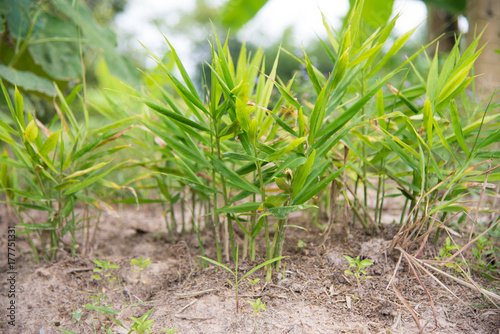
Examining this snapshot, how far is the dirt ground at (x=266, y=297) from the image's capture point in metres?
0.85

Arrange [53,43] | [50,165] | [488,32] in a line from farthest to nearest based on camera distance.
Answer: [488,32] < [53,43] < [50,165]

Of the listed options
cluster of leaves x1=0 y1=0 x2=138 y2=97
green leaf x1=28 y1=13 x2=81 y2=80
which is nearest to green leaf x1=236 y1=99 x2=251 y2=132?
cluster of leaves x1=0 y1=0 x2=138 y2=97

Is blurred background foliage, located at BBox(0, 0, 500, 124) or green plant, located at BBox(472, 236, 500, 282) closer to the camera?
green plant, located at BBox(472, 236, 500, 282)

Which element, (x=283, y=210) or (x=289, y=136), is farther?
(x=289, y=136)

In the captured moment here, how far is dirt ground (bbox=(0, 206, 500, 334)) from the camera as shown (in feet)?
2.78

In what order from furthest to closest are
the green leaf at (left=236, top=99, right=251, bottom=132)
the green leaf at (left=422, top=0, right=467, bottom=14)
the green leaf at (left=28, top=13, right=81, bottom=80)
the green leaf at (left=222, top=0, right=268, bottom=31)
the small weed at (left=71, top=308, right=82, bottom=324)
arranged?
the green leaf at (left=422, top=0, right=467, bottom=14), the green leaf at (left=222, top=0, right=268, bottom=31), the green leaf at (left=28, top=13, right=81, bottom=80), the small weed at (left=71, top=308, right=82, bottom=324), the green leaf at (left=236, top=99, right=251, bottom=132)

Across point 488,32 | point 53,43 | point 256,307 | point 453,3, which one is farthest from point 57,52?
point 453,3

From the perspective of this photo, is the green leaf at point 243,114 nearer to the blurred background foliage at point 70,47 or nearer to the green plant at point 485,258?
the blurred background foliage at point 70,47

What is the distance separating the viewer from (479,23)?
8.44ft

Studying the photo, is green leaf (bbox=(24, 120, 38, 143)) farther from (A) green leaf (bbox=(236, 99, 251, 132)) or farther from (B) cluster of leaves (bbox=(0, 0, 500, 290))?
(A) green leaf (bbox=(236, 99, 251, 132))

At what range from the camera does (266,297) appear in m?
0.92

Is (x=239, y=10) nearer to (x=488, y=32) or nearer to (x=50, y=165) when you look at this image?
(x=488, y=32)

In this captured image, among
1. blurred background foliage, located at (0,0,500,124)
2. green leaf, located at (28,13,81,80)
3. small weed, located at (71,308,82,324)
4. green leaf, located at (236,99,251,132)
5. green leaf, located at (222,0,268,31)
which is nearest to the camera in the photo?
green leaf, located at (236,99,251,132)

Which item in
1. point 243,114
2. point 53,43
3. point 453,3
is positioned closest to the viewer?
point 243,114
